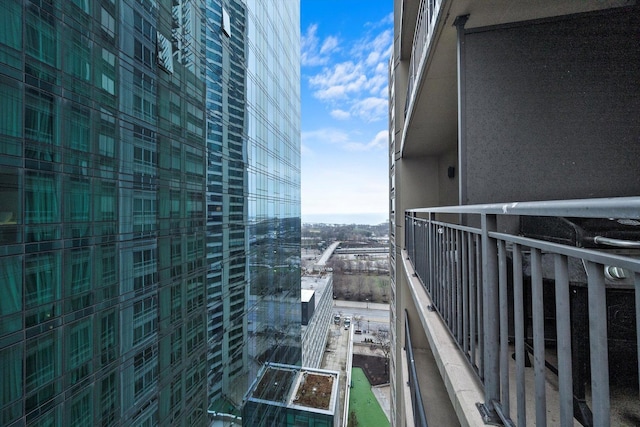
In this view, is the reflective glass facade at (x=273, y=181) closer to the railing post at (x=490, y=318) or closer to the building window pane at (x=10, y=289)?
the building window pane at (x=10, y=289)

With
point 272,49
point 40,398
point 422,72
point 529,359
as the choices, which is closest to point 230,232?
point 40,398

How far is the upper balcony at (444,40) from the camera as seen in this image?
2355 millimetres

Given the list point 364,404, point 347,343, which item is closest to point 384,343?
point 347,343

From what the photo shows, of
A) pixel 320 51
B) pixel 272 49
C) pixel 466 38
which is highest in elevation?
pixel 320 51

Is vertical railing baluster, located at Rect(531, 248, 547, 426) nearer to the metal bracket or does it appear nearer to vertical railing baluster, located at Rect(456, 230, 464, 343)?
the metal bracket

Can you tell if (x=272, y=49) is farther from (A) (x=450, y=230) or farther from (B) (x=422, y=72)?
(A) (x=450, y=230)

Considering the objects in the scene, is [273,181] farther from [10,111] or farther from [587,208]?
[587,208]

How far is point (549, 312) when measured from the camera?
2199 millimetres

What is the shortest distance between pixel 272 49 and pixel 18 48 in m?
15.4

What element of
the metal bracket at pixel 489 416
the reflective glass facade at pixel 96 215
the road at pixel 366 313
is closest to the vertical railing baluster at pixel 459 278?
the metal bracket at pixel 489 416

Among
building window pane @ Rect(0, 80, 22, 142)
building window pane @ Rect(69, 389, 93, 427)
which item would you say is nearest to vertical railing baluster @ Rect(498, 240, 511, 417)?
building window pane @ Rect(0, 80, 22, 142)

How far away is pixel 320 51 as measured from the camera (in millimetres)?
44594

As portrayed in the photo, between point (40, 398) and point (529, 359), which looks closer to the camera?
point (529, 359)

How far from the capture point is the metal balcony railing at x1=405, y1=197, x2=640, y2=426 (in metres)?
0.74
